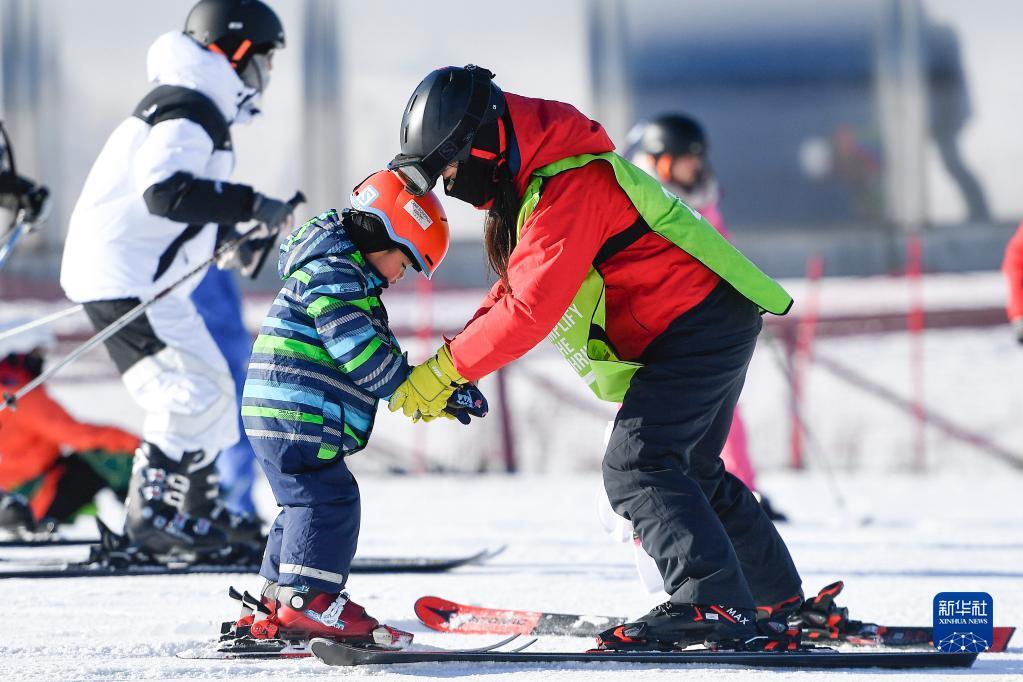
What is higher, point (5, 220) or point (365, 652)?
point (5, 220)

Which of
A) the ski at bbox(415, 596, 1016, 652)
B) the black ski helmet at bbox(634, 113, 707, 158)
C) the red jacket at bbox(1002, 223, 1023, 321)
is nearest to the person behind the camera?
the ski at bbox(415, 596, 1016, 652)

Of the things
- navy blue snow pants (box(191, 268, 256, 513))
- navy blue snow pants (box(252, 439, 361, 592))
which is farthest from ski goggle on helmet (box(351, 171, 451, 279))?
navy blue snow pants (box(191, 268, 256, 513))

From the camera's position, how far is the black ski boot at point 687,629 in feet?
9.70

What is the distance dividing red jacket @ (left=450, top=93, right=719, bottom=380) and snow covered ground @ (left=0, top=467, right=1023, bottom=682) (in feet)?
2.39

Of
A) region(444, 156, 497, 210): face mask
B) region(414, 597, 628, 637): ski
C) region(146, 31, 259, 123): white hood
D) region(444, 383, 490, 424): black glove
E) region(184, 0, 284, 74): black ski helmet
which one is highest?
region(184, 0, 284, 74): black ski helmet

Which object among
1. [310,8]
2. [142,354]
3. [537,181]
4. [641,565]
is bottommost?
[641,565]

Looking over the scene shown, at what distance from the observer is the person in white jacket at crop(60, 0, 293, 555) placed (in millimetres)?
4312

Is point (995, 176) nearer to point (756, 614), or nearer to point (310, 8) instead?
point (310, 8)

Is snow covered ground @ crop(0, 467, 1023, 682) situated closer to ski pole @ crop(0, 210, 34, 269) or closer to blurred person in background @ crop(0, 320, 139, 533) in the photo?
blurred person in background @ crop(0, 320, 139, 533)

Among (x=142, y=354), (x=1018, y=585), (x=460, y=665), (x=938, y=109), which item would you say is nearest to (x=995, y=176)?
(x=938, y=109)

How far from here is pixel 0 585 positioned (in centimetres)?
412

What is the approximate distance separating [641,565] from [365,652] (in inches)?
28.5

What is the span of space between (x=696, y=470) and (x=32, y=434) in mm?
3382

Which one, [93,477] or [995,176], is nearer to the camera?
[93,477]
